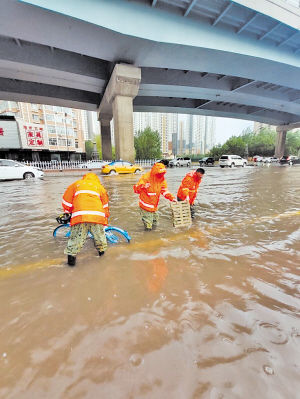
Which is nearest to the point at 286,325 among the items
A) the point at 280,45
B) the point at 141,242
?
the point at 141,242

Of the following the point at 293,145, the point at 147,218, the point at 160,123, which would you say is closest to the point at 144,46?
the point at 147,218

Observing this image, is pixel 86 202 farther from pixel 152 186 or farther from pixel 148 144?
pixel 148 144

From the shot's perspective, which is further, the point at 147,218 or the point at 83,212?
the point at 147,218

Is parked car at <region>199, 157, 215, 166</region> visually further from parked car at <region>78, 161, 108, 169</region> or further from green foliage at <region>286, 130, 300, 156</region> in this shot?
green foliage at <region>286, 130, 300, 156</region>

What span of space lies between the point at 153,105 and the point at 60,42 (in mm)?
13858

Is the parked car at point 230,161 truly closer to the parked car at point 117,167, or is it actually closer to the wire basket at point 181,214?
the parked car at point 117,167

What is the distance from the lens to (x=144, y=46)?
1195 centimetres

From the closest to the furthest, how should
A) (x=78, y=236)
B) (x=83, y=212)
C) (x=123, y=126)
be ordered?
(x=83, y=212)
(x=78, y=236)
(x=123, y=126)

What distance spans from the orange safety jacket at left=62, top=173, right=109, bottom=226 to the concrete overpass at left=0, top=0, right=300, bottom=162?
10851 mm

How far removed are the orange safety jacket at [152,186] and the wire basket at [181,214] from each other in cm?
39

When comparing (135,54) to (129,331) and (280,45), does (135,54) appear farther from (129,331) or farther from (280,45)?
(129,331)

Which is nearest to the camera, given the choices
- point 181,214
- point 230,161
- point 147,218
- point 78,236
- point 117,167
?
point 78,236

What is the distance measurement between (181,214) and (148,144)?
4096 centimetres

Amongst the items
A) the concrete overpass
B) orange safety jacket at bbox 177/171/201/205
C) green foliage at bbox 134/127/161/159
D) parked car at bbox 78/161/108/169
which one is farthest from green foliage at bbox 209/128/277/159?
orange safety jacket at bbox 177/171/201/205
